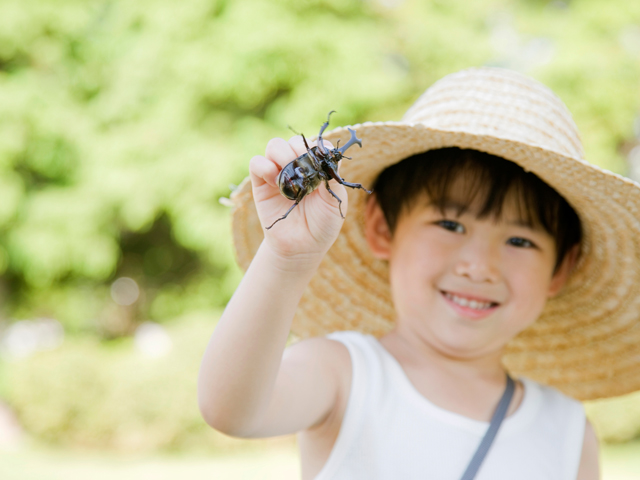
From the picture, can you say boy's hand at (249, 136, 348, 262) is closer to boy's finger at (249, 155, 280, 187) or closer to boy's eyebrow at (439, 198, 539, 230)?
boy's finger at (249, 155, 280, 187)

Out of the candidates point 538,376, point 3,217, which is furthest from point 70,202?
point 538,376

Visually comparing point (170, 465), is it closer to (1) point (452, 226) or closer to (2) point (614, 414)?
(2) point (614, 414)

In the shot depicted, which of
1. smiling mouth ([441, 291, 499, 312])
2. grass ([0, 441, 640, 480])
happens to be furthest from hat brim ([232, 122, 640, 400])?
grass ([0, 441, 640, 480])

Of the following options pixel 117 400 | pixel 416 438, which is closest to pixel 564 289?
pixel 416 438

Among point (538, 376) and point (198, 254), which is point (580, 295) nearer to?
point (538, 376)

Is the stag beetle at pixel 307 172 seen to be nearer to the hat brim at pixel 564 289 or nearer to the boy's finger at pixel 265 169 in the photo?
the boy's finger at pixel 265 169

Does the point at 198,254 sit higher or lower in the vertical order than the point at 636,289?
higher
